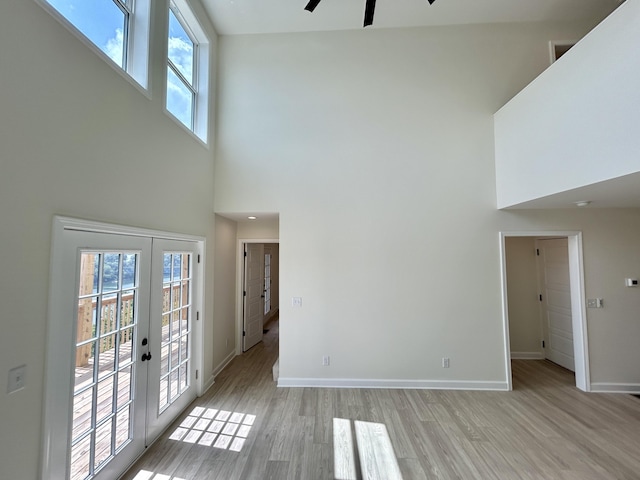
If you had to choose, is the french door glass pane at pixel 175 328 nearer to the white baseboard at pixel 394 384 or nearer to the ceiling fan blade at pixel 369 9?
the white baseboard at pixel 394 384

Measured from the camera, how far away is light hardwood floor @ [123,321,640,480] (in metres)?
2.26

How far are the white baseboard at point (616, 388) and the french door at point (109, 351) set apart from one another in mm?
5337

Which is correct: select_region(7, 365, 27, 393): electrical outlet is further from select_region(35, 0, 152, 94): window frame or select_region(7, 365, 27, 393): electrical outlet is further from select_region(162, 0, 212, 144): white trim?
select_region(162, 0, 212, 144): white trim

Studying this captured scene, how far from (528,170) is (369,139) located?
203 centimetres

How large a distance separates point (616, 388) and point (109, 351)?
588cm

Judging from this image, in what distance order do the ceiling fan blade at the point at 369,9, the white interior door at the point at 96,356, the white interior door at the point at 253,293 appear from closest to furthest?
the white interior door at the point at 96,356
the ceiling fan blade at the point at 369,9
the white interior door at the point at 253,293

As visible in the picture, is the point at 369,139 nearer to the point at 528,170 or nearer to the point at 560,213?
the point at 528,170

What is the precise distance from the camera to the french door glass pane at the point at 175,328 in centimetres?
284

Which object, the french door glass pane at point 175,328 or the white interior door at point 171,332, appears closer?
the white interior door at point 171,332

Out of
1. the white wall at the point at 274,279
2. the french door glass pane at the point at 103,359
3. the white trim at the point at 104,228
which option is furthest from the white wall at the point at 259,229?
the white wall at the point at 274,279

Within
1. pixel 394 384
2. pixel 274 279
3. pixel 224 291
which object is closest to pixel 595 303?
pixel 394 384

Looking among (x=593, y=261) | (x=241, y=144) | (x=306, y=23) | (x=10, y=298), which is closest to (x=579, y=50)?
(x=593, y=261)

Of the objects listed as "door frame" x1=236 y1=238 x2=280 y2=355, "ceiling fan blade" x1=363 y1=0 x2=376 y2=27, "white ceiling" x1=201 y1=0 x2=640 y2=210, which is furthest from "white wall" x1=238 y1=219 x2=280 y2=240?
"ceiling fan blade" x1=363 y1=0 x2=376 y2=27

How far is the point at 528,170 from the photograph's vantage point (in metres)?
3.22
